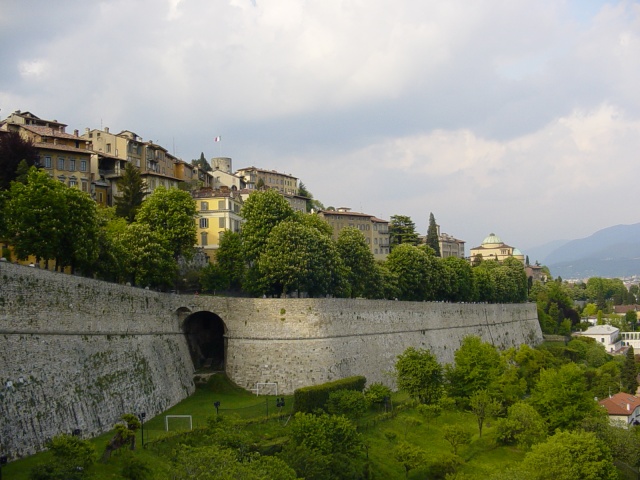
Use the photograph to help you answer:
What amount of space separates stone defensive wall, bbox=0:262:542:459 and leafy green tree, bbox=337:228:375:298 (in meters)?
5.29

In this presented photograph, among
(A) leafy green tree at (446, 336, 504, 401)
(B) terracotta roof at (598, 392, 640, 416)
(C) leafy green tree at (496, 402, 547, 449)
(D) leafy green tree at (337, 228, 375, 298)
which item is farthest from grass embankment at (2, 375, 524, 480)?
(B) terracotta roof at (598, 392, 640, 416)

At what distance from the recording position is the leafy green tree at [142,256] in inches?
2251

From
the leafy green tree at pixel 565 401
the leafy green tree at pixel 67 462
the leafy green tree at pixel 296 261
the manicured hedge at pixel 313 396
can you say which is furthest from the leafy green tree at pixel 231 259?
the leafy green tree at pixel 67 462

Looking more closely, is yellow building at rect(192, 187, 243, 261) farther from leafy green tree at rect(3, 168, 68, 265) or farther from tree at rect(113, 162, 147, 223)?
leafy green tree at rect(3, 168, 68, 265)

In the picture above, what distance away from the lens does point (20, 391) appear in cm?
3272

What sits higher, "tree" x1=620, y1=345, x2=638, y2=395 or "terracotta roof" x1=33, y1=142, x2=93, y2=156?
"terracotta roof" x1=33, y1=142, x2=93, y2=156

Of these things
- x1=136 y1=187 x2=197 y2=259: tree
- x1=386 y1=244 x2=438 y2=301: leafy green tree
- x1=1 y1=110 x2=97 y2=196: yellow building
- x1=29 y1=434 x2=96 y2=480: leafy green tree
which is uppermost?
x1=1 y1=110 x2=97 y2=196: yellow building

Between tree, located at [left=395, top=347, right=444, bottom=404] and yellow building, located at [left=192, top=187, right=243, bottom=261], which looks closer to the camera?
tree, located at [left=395, top=347, right=444, bottom=404]

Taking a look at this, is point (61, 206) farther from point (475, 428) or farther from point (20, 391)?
point (475, 428)

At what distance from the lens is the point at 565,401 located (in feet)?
193

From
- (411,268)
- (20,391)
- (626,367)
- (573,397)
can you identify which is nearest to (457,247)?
(626,367)

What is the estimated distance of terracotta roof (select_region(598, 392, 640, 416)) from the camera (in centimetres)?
7631

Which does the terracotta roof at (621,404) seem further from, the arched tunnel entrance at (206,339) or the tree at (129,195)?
the tree at (129,195)

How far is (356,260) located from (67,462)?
47730mm
